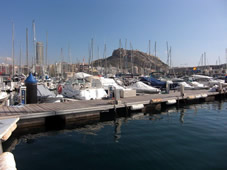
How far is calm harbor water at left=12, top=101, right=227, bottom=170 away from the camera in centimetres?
617

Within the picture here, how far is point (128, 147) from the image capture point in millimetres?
7562

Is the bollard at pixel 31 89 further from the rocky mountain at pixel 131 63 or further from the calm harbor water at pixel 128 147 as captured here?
the rocky mountain at pixel 131 63

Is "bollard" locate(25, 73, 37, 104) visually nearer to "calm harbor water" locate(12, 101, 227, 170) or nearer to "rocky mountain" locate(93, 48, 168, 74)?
"calm harbor water" locate(12, 101, 227, 170)

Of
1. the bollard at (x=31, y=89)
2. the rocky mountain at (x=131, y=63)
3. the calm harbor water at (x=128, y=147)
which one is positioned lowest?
the calm harbor water at (x=128, y=147)

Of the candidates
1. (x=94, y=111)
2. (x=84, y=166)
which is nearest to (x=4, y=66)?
(x=94, y=111)

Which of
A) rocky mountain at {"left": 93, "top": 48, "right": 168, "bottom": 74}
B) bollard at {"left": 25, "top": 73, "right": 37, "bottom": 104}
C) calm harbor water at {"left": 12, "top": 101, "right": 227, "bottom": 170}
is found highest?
rocky mountain at {"left": 93, "top": 48, "right": 168, "bottom": 74}

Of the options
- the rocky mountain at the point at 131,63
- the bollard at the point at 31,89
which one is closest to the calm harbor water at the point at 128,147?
the bollard at the point at 31,89

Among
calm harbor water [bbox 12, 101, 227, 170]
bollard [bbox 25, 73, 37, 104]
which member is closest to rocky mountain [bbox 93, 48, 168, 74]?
bollard [bbox 25, 73, 37, 104]

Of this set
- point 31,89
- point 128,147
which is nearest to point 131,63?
point 31,89

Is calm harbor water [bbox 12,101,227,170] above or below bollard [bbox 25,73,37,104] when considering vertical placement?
below

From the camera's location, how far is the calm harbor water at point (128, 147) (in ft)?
20.2

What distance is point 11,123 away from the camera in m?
7.81

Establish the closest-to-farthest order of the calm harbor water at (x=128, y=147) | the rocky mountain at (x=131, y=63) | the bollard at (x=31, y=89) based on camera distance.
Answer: the calm harbor water at (x=128, y=147), the bollard at (x=31, y=89), the rocky mountain at (x=131, y=63)

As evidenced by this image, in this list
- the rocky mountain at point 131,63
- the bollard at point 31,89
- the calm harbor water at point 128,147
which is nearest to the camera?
the calm harbor water at point 128,147
